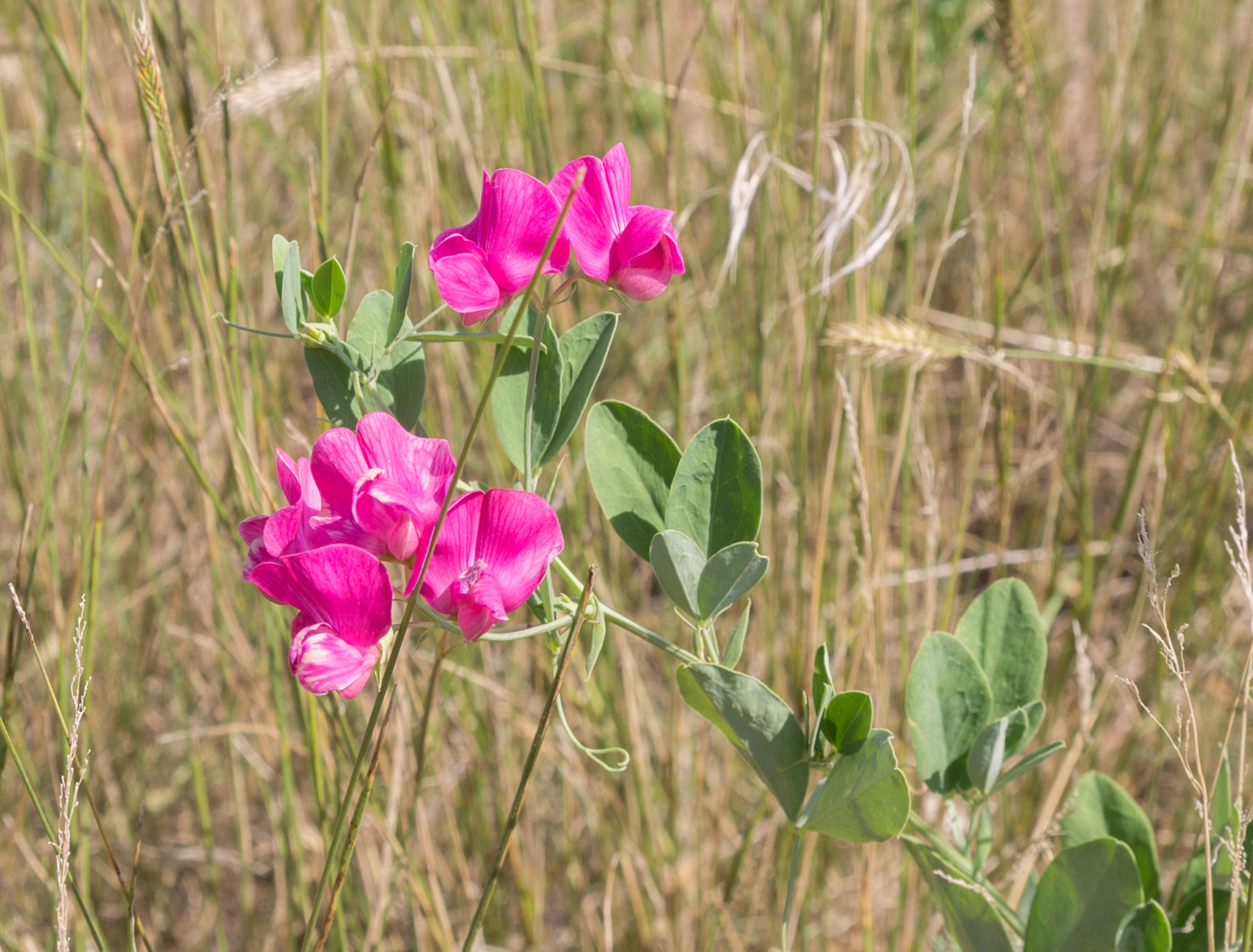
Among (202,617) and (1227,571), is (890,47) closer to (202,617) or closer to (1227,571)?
(1227,571)

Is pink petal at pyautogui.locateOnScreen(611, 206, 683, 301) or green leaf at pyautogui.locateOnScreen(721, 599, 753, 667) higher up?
pink petal at pyautogui.locateOnScreen(611, 206, 683, 301)

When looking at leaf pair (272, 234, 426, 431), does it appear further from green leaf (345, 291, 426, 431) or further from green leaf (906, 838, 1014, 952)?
green leaf (906, 838, 1014, 952)

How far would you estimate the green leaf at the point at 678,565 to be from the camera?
1.59 feet

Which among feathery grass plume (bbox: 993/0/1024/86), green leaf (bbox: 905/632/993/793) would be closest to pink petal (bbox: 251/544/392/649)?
green leaf (bbox: 905/632/993/793)

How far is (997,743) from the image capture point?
55 cm

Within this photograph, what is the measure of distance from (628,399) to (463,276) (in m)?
0.95

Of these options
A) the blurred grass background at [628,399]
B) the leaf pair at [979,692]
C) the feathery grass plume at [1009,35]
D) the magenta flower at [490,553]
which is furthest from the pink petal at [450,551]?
the feathery grass plume at [1009,35]

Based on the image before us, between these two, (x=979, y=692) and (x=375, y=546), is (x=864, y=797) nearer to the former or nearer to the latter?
(x=979, y=692)

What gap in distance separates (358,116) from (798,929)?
1.27m

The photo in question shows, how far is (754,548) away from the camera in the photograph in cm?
47

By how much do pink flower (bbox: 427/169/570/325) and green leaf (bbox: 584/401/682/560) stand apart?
9 cm

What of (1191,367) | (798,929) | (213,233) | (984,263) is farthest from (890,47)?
(798,929)

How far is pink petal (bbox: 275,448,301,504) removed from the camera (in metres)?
0.45

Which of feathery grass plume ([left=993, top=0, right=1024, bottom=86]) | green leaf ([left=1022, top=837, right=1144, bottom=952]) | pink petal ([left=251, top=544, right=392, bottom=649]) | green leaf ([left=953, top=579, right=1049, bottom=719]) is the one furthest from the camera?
feathery grass plume ([left=993, top=0, right=1024, bottom=86])
